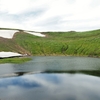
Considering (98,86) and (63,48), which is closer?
(98,86)

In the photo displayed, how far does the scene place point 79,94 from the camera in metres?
34.8

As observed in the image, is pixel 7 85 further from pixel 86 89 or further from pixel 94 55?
pixel 94 55

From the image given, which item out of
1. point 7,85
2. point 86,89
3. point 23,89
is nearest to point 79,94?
point 86,89

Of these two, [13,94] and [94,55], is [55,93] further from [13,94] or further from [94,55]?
[94,55]

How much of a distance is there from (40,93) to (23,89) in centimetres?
499

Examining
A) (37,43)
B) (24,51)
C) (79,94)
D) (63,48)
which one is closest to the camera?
(79,94)

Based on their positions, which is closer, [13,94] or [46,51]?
[13,94]

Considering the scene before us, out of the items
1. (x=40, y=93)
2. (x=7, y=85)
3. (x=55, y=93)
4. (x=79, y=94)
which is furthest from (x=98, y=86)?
(x=7, y=85)

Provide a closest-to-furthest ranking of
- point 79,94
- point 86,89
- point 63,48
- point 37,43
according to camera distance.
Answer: point 79,94
point 86,89
point 63,48
point 37,43

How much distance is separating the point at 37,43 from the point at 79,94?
486ft

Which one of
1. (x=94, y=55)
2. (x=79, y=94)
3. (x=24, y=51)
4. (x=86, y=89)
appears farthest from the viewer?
(x=24, y=51)

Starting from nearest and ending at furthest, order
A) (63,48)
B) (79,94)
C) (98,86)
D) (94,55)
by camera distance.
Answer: (79,94) → (98,86) → (94,55) → (63,48)

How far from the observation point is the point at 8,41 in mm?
169875

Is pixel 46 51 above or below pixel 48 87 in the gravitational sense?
below
